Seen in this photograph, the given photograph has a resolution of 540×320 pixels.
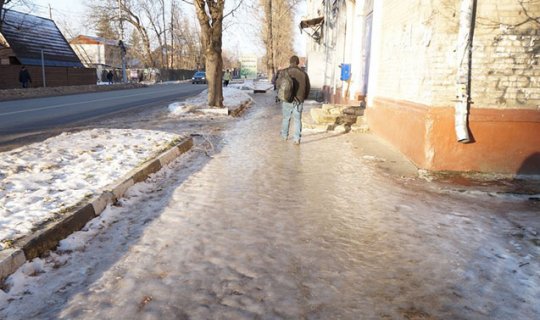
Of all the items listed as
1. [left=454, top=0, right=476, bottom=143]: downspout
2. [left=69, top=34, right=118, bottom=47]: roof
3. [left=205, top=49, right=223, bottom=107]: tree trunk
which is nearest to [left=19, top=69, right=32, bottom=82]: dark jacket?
[left=205, top=49, right=223, bottom=107]: tree trunk

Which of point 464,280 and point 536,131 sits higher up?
point 536,131

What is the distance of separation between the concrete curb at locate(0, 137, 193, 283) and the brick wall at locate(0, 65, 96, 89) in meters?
27.8

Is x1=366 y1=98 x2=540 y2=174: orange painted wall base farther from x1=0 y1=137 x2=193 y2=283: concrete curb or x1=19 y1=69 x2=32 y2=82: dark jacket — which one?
x1=19 y1=69 x2=32 y2=82: dark jacket

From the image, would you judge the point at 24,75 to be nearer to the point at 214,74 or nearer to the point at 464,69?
the point at 214,74

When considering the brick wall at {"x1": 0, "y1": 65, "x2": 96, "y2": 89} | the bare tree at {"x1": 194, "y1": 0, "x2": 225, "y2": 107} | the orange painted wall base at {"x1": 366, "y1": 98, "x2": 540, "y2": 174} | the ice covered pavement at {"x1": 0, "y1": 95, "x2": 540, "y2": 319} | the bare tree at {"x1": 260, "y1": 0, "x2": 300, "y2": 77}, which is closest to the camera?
the ice covered pavement at {"x1": 0, "y1": 95, "x2": 540, "y2": 319}

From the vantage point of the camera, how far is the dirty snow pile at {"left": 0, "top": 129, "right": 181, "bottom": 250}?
11.9 ft

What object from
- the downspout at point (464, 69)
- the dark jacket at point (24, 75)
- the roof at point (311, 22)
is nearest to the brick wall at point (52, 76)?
the dark jacket at point (24, 75)

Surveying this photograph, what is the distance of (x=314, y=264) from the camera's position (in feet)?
10.2

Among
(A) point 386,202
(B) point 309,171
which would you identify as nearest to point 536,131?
(A) point 386,202

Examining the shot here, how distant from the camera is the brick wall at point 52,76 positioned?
2716cm

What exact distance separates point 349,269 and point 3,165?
490cm

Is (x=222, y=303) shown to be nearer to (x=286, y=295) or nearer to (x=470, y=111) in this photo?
(x=286, y=295)

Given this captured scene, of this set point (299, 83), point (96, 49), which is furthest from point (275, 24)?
point (299, 83)

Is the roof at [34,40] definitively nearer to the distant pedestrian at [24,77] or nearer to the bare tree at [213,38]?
the distant pedestrian at [24,77]
